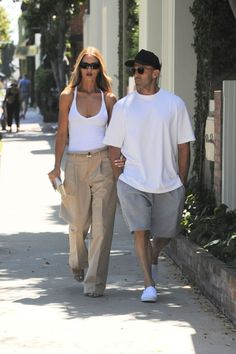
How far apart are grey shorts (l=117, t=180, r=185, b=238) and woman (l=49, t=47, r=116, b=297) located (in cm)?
24

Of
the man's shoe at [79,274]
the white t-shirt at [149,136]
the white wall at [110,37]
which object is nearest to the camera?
the white t-shirt at [149,136]

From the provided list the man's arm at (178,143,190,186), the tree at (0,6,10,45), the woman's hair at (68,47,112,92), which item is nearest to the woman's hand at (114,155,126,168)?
the man's arm at (178,143,190,186)

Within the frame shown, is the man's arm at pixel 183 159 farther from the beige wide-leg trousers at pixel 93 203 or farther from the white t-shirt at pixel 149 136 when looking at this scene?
the beige wide-leg trousers at pixel 93 203

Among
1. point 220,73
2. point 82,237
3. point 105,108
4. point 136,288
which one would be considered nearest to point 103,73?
point 105,108

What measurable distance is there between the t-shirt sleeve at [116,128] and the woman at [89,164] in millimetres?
249

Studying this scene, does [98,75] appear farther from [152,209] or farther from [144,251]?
[144,251]

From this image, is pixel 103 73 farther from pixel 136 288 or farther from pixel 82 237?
pixel 136 288

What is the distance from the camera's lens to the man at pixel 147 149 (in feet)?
22.2

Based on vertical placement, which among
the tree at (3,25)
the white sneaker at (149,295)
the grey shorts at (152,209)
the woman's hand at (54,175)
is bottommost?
the white sneaker at (149,295)

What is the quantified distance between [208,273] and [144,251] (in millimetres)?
605

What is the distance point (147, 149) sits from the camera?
678cm

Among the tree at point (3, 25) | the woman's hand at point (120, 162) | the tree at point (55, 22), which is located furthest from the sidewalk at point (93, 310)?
the tree at point (3, 25)

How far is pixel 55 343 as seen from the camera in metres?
5.82

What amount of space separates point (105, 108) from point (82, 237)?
3.59 feet
